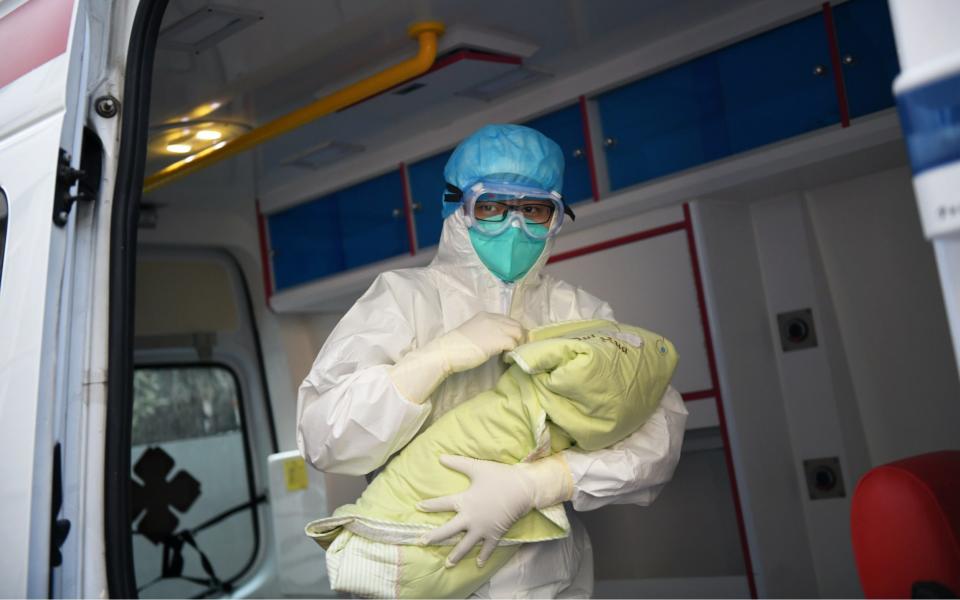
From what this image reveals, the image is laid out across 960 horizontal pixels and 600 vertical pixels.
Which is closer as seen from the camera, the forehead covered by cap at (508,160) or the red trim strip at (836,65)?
the forehead covered by cap at (508,160)

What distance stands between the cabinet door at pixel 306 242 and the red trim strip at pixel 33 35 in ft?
8.16

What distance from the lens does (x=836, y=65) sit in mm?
2773

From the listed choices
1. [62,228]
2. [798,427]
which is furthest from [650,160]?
[62,228]

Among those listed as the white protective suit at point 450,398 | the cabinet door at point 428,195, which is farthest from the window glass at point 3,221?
the cabinet door at point 428,195

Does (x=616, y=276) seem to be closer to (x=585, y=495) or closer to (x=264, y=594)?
(x=585, y=495)

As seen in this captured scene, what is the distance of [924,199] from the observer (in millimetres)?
838

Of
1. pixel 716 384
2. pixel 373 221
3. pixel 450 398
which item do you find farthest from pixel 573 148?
pixel 450 398

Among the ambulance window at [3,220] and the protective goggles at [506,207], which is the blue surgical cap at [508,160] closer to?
the protective goggles at [506,207]

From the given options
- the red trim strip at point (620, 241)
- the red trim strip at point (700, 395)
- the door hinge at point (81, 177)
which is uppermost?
the red trim strip at point (620, 241)

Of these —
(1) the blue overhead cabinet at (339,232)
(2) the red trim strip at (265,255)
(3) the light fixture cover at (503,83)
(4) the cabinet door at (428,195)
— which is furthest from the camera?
(2) the red trim strip at (265,255)

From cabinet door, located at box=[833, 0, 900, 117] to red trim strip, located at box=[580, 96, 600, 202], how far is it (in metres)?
0.89

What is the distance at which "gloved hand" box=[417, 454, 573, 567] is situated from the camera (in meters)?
1.82

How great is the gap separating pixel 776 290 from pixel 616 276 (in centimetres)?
56

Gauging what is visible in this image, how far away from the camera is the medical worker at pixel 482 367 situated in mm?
1867
